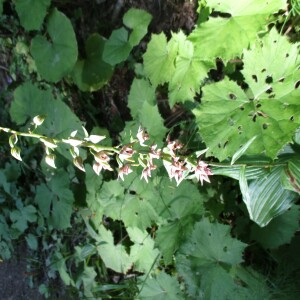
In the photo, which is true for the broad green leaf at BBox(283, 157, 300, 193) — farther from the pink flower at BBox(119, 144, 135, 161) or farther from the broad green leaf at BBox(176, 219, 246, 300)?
the pink flower at BBox(119, 144, 135, 161)

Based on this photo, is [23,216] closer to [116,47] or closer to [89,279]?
[89,279]

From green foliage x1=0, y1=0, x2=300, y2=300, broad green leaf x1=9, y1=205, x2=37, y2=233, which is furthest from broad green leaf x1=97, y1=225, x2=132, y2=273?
broad green leaf x1=9, y1=205, x2=37, y2=233

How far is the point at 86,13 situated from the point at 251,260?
6.16ft

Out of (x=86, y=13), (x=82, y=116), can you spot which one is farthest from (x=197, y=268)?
(x=86, y=13)

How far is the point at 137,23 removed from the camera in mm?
2350

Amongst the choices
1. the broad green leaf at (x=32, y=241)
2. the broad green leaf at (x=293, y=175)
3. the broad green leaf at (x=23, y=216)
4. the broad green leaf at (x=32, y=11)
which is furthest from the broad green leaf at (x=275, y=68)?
the broad green leaf at (x=32, y=241)

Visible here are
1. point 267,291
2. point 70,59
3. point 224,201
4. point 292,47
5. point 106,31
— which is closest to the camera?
point 292,47

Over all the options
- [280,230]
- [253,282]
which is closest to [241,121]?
[280,230]

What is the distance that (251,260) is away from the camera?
6.77ft

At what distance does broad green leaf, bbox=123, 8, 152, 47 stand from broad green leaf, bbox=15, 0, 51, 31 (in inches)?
21.3

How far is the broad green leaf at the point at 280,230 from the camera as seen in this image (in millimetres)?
1838

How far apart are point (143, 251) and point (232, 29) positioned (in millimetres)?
1291

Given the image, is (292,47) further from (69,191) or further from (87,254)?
(87,254)

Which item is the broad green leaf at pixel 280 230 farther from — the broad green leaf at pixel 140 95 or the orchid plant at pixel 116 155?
the broad green leaf at pixel 140 95
